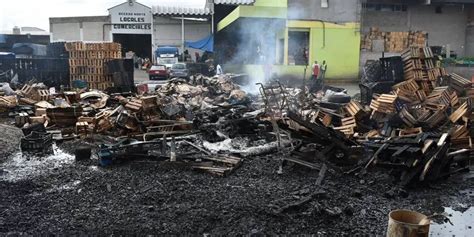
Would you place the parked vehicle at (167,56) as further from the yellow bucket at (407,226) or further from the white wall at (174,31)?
the yellow bucket at (407,226)

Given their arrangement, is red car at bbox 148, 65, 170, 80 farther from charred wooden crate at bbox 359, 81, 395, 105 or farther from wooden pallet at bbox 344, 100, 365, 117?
wooden pallet at bbox 344, 100, 365, 117

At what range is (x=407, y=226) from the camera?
452 centimetres

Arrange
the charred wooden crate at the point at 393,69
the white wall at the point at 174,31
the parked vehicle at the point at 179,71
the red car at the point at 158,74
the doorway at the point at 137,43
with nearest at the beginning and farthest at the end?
the charred wooden crate at the point at 393,69, the parked vehicle at the point at 179,71, the red car at the point at 158,74, the white wall at the point at 174,31, the doorway at the point at 137,43

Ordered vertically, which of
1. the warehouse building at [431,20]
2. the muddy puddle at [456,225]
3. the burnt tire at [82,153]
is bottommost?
the muddy puddle at [456,225]

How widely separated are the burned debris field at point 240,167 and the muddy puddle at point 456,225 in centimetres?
10

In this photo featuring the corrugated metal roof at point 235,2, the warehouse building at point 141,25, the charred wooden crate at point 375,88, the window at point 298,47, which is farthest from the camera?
the warehouse building at point 141,25

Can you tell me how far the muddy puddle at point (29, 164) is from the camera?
8359 millimetres

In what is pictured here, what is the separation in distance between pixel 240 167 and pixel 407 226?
4.58 meters

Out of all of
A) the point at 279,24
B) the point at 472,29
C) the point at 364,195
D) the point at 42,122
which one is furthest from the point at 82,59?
the point at 472,29

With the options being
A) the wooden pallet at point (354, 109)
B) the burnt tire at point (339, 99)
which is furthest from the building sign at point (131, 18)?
the wooden pallet at point (354, 109)

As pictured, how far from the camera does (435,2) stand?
31781mm

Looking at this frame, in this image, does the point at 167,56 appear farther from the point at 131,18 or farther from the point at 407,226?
the point at 407,226

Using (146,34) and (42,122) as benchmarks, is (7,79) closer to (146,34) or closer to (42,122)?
(42,122)

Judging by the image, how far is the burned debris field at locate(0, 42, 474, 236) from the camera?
604cm
